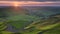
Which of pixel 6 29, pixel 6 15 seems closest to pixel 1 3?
pixel 6 15

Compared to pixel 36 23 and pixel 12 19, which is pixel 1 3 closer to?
pixel 12 19

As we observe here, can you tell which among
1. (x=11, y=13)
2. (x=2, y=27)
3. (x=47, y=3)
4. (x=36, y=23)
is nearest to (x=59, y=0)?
(x=47, y=3)

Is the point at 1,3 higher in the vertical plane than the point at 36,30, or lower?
higher

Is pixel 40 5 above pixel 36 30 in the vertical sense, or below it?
above

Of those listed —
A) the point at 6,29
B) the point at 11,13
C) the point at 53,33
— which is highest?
the point at 11,13

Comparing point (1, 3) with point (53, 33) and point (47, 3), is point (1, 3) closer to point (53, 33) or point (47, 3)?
point (47, 3)

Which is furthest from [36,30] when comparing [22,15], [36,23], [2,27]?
[2,27]

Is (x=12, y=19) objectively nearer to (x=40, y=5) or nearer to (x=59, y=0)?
(x=40, y=5)
